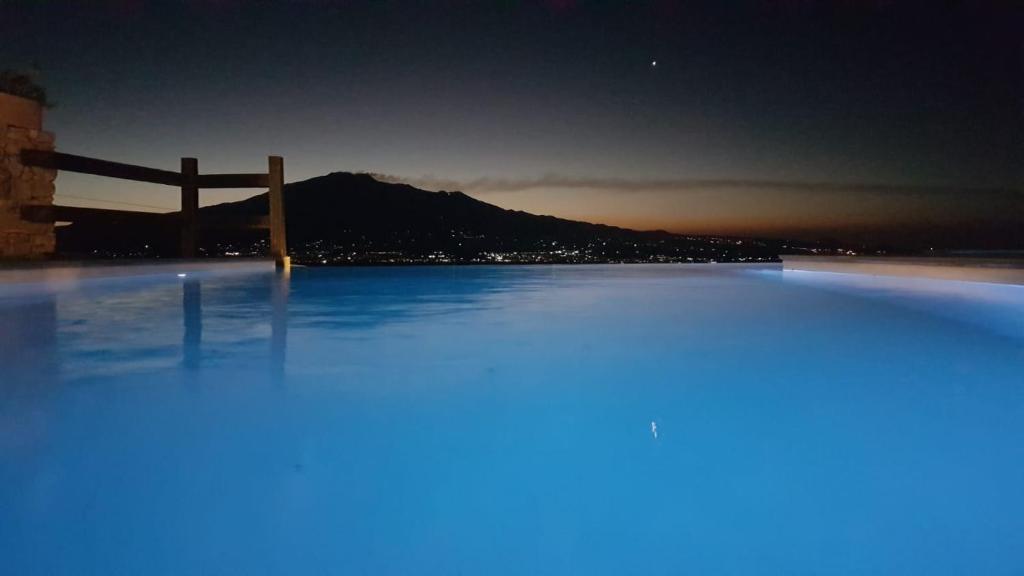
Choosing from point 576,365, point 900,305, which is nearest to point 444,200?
point 900,305

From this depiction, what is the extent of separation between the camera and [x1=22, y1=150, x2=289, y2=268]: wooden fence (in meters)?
10.2

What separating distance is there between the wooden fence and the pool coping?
532 inches

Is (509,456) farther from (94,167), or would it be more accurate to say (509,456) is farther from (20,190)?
(94,167)

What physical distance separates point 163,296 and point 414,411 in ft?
24.9

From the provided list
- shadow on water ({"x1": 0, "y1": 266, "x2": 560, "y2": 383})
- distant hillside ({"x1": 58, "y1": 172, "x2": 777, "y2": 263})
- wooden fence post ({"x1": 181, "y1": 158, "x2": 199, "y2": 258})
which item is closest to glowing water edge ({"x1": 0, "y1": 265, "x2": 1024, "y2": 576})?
shadow on water ({"x1": 0, "y1": 266, "x2": 560, "y2": 383})

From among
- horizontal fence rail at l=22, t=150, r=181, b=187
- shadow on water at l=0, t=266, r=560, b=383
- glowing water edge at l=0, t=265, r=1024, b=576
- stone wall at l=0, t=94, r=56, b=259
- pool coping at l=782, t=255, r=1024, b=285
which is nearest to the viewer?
glowing water edge at l=0, t=265, r=1024, b=576

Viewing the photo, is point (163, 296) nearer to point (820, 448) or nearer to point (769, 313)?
point (769, 313)

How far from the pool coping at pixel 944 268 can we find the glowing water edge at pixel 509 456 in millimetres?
7519

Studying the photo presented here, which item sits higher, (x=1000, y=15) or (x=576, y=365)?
(x=1000, y=15)

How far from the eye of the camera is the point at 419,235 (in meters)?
50.4

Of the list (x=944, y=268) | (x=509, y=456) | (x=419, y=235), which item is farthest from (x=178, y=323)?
(x=419, y=235)

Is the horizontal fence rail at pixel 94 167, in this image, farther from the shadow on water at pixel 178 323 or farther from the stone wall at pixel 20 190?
the shadow on water at pixel 178 323

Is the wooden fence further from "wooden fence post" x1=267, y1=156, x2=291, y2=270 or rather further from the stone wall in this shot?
the stone wall

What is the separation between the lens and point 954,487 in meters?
1.99
